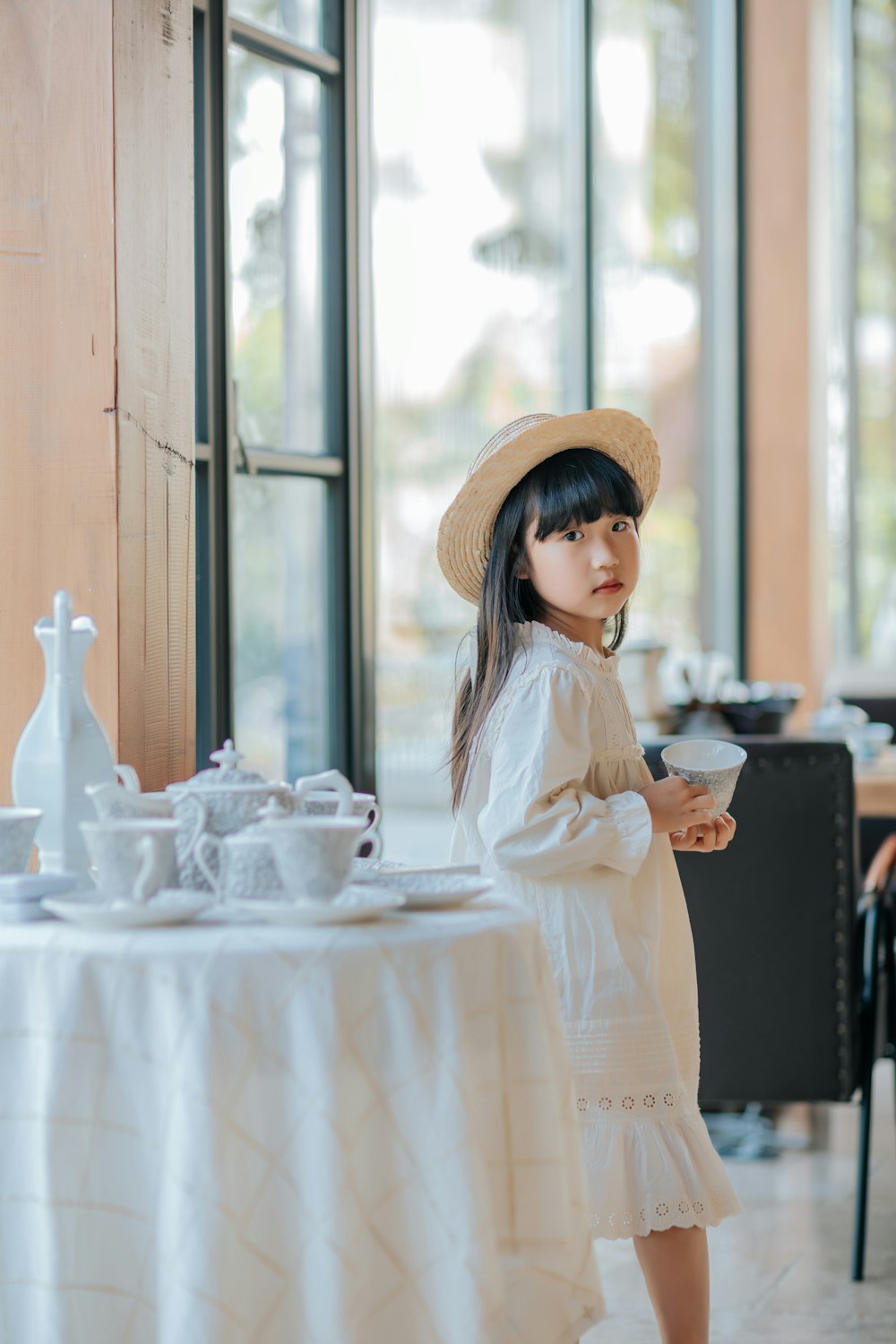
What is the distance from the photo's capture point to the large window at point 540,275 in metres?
3.86

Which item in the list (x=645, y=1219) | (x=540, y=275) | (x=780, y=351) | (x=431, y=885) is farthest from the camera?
(x=780, y=351)

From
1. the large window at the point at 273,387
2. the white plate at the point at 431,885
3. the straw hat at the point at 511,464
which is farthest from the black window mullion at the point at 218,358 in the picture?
the white plate at the point at 431,885

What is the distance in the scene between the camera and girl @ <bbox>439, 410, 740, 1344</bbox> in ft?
5.68

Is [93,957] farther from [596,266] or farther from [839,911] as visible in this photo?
[596,266]

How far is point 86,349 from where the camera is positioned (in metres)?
1.86

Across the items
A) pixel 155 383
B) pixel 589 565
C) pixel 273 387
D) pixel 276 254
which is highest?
pixel 276 254

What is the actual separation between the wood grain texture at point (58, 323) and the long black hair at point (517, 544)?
1.39 ft

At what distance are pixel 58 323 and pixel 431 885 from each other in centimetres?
86

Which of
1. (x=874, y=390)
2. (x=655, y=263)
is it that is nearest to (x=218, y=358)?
(x=655, y=263)

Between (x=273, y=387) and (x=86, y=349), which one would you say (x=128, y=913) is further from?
(x=273, y=387)

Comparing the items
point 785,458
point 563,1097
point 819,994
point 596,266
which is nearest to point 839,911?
point 819,994

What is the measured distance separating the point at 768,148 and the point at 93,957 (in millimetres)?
4694

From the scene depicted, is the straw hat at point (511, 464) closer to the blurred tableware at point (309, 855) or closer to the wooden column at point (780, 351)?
the blurred tableware at point (309, 855)

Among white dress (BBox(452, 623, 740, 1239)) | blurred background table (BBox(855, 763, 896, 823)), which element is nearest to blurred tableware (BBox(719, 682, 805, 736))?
blurred background table (BBox(855, 763, 896, 823))
